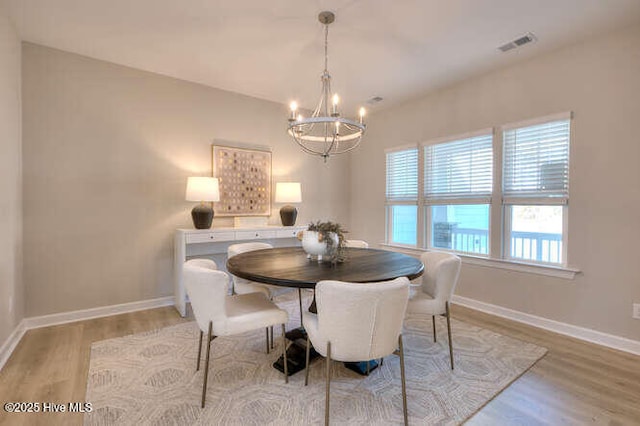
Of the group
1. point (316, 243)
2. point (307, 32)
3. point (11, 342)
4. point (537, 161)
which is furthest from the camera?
point (537, 161)

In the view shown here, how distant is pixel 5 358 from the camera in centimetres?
233

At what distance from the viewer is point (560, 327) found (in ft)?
9.59

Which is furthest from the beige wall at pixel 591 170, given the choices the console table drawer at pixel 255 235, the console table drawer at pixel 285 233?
the console table drawer at pixel 255 235

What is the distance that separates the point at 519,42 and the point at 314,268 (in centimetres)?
276

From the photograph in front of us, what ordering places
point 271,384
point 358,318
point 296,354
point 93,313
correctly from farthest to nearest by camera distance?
1. point 93,313
2. point 296,354
3. point 271,384
4. point 358,318

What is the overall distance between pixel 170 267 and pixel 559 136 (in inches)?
172

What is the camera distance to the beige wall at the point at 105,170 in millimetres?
2953

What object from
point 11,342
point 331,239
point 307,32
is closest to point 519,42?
point 307,32

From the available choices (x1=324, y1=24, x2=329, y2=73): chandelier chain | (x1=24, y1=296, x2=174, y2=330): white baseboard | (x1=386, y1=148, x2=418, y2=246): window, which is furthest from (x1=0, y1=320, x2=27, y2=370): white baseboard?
(x1=386, y1=148, x2=418, y2=246): window

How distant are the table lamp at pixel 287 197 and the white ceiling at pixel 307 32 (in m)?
1.33

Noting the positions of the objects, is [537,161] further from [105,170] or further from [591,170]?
[105,170]

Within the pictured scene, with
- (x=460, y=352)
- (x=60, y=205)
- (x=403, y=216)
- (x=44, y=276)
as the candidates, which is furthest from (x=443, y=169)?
(x=44, y=276)

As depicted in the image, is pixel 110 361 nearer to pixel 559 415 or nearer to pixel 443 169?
pixel 559 415

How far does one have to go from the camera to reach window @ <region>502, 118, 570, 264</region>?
2.94 metres
